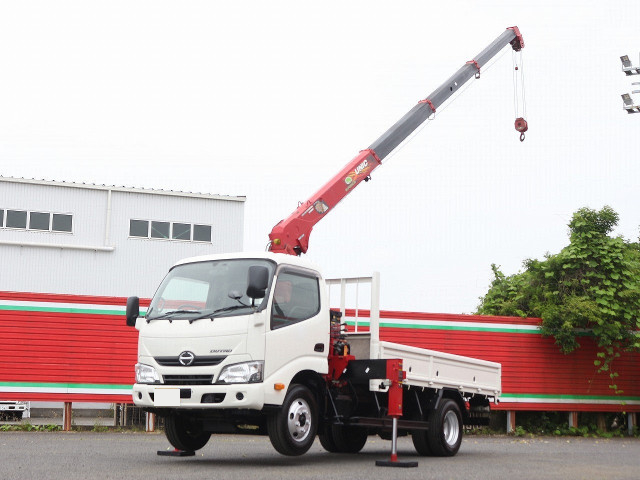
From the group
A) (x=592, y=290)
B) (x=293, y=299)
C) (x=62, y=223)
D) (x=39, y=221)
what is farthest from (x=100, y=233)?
(x=293, y=299)

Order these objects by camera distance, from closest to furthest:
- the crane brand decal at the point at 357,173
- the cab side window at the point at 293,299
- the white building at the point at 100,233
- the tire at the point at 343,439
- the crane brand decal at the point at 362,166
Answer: the cab side window at the point at 293,299, the tire at the point at 343,439, the crane brand decal at the point at 357,173, the crane brand decal at the point at 362,166, the white building at the point at 100,233

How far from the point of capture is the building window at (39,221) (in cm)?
2838

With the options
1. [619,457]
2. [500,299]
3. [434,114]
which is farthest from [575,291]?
[619,457]

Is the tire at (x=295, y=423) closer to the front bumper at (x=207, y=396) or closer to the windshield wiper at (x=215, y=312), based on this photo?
the front bumper at (x=207, y=396)

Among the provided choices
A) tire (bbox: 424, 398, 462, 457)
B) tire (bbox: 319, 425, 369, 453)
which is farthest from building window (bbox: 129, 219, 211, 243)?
tire (bbox: 424, 398, 462, 457)

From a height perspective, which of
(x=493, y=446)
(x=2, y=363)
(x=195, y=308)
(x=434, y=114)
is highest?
(x=434, y=114)

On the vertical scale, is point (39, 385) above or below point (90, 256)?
below

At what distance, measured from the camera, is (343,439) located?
44.5 ft

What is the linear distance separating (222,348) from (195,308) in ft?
2.40

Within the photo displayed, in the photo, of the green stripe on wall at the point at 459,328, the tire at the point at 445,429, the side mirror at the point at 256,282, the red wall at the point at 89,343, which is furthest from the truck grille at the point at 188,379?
the green stripe on wall at the point at 459,328

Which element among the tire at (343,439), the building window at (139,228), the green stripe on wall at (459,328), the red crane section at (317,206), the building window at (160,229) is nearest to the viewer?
the tire at (343,439)

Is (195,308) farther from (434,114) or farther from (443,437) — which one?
(434,114)

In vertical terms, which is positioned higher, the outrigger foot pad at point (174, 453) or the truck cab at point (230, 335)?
the truck cab at point (230, 335)

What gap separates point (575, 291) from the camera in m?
20.4
